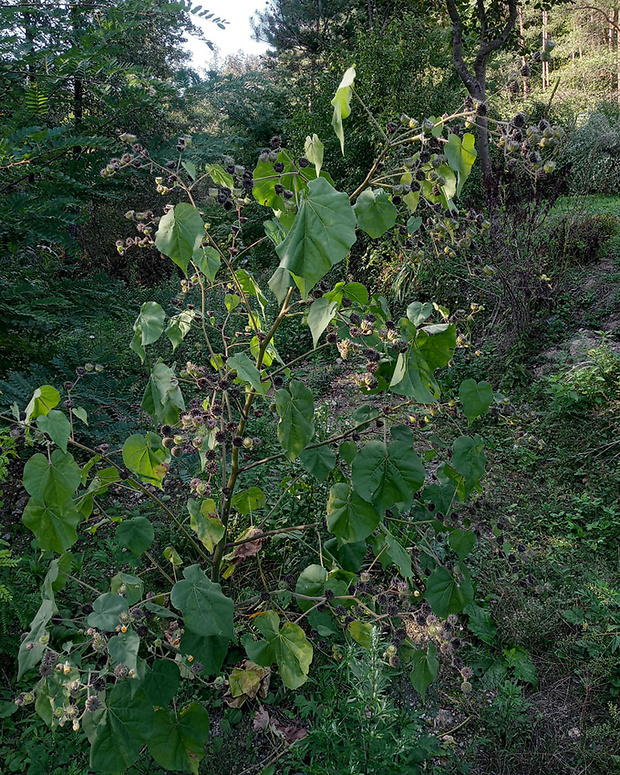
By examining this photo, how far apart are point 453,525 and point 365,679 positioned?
48cm

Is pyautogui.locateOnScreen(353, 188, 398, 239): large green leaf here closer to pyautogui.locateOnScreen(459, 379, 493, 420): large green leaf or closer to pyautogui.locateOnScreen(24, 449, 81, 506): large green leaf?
pyautogui.locateOnScreen(459, 379, 493, 420): large green leaf

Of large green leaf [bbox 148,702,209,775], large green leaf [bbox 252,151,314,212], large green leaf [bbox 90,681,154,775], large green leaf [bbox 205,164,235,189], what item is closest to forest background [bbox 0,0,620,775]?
large green leaf [bbox 205,164,235,189]

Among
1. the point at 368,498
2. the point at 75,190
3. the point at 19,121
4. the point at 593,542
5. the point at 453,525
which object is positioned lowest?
the point at 593,542

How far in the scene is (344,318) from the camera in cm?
135

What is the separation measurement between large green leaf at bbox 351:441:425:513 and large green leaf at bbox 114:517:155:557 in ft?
2.21

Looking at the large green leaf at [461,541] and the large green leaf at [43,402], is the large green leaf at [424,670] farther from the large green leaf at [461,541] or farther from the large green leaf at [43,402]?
the large green leaf at [43,402]

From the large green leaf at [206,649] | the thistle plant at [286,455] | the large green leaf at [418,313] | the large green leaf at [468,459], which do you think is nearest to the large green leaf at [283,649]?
the thistle plant at [286,455]

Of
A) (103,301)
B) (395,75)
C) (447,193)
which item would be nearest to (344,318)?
(447,193)

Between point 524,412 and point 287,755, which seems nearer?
point 287,755

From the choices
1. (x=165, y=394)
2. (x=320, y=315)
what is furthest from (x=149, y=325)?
(x=320, y=315)

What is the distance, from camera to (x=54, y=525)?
122 centimetres

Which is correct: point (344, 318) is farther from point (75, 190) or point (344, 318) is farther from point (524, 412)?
point (524, 412)

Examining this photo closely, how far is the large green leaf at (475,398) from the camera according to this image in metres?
1.34

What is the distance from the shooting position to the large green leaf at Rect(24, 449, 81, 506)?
1.17 m
